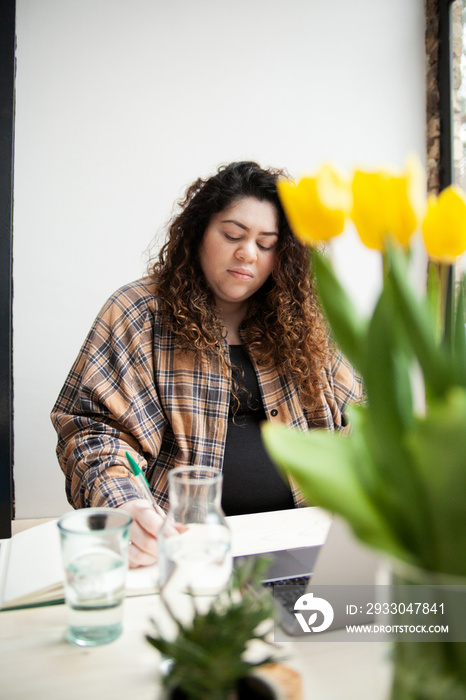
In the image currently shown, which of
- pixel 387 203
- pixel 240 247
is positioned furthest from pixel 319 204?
pixel 240 247

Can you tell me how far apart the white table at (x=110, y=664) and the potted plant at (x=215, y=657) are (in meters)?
0.11

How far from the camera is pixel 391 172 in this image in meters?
0.35

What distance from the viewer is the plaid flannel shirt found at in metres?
1.19

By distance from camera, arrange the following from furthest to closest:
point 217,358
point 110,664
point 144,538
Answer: point 217,358 < point 144,538 < point 110,664

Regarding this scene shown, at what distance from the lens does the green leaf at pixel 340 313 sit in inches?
13.9

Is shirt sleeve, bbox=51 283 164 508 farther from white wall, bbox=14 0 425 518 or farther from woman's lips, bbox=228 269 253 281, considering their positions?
white wall, bbox=14 0 425 518

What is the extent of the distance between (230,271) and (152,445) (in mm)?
456

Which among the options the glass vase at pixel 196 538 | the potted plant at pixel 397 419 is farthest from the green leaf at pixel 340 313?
the glass vase at pixel 196 538

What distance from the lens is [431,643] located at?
0.33 m

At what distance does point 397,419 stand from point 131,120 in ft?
7.87

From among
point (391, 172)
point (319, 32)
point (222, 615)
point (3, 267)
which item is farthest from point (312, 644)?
point (319, 32)

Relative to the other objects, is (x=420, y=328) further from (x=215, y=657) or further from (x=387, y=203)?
(x=215, y=657)

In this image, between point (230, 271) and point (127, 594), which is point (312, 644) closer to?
point (127, 594)

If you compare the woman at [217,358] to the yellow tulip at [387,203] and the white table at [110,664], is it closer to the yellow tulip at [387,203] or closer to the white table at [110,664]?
the white table at [110,664]
